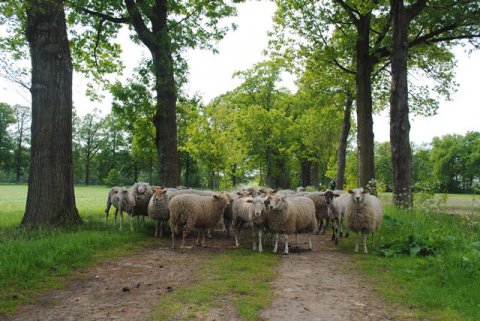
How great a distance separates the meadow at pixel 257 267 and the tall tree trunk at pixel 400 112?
428 cm

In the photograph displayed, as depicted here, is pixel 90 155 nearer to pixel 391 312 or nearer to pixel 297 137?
pixel 297 137

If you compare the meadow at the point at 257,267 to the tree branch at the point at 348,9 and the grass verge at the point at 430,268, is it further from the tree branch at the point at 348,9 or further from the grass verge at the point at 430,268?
the tree branch at the point at 348,9

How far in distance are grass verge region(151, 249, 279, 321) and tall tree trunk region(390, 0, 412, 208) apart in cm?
870

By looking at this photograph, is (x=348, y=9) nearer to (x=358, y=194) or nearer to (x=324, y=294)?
(x=358, y=194)

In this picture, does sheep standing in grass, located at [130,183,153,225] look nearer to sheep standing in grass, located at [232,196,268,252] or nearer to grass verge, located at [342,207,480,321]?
sheep standing in grass, located at [232,196,268,252]

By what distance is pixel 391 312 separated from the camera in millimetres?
5352

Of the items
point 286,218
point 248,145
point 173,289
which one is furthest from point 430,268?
point 248,145

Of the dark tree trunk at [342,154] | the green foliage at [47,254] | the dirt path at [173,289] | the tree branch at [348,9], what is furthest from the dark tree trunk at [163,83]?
the dark tree trunk at [342,154]

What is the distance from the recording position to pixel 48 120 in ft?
35.3

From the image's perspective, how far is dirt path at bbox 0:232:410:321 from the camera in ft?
16.7

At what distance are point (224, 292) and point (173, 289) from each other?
86cm

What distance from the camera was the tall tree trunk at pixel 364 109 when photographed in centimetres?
1792

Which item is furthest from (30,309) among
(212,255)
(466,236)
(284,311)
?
(466,236)

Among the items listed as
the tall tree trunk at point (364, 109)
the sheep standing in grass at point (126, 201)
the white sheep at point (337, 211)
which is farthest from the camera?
the tall tree trunk at point (364, 109)
